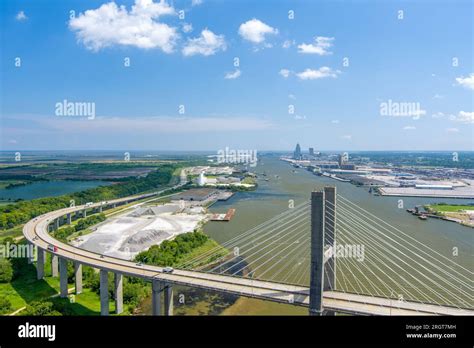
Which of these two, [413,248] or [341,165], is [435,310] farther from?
[341,165]

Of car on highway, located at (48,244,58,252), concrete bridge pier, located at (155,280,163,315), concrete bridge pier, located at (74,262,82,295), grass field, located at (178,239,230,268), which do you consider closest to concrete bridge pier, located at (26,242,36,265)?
car on highway, located at (48,244,58,252)

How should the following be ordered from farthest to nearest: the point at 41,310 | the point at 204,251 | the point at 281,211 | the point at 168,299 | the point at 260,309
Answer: the point at 281,211, the point at 204,251, the point at 260,309, the point at 168,299, the point at 41,310

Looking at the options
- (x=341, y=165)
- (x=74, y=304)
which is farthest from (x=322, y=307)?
(x=341, y=165)

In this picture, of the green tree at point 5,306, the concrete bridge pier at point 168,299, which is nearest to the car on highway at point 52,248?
the green tree at point 5,306

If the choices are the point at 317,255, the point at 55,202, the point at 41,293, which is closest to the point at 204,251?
the point at 41,293

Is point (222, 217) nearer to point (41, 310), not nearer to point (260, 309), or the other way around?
point (260, 309)

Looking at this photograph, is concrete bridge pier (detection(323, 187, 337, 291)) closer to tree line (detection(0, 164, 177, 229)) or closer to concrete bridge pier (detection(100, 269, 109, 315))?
concrete bridge pier (detection(100, 269, 109, 315))
